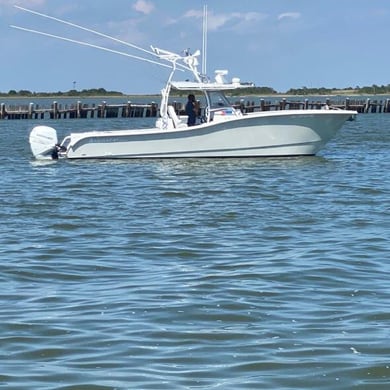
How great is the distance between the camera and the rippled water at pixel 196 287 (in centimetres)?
712

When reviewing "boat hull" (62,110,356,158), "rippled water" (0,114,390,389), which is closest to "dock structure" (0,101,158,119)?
"boat hull" (62,110,356,158)

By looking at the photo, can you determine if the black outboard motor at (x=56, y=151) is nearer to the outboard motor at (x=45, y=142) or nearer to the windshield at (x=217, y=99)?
the outboard motor at (x=45, y=142)

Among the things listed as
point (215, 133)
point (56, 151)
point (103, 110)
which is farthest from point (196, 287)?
point (103, 110)

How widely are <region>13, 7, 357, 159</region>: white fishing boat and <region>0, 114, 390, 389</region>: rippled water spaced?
494cm

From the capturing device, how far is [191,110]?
24703 millimetres

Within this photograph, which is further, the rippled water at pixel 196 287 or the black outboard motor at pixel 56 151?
the black outboard motor at pixel 56 151

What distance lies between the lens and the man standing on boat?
24487 millimetres

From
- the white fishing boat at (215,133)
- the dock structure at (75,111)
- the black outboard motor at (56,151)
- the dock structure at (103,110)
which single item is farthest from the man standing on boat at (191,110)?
the dock structure at (75,111)

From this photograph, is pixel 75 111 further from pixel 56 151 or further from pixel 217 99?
pixel 217 99

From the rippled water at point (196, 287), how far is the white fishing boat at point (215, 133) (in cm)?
494

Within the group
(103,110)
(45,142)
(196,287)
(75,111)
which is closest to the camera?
(196,287)

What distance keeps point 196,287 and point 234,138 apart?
15.0m

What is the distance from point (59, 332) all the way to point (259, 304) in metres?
1.92

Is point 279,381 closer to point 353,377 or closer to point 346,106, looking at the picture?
point 353,377
